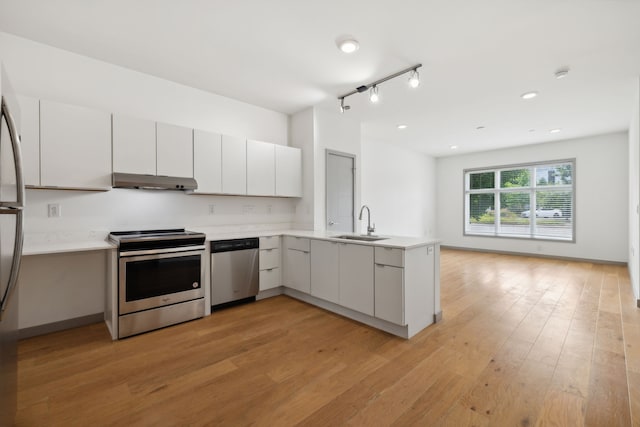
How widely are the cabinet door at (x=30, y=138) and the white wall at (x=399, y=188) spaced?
4957 millimetres

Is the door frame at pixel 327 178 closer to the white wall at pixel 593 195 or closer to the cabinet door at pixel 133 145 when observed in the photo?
the cabinet door at pixel 133 145

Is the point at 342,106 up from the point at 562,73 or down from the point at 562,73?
down

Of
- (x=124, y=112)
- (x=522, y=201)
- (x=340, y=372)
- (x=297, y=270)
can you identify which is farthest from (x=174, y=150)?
(x=522, y=201)

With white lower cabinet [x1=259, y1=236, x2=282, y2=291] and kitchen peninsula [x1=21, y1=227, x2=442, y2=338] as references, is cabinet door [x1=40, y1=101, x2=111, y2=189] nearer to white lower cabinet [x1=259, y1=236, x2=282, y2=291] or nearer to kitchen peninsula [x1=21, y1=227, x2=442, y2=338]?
kitchen peninsula [x1=21, y1=227, x2=442, y2=338]

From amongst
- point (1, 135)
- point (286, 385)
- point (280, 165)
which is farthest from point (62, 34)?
point (286, 385)

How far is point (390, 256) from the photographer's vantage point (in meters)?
2.67

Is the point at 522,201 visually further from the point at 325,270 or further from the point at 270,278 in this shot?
the point at 270,278

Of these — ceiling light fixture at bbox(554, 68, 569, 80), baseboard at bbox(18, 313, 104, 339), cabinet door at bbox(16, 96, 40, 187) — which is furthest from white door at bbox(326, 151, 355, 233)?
cabinet door at bbox(16, 96, 40, 187)

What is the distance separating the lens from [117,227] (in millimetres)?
3117

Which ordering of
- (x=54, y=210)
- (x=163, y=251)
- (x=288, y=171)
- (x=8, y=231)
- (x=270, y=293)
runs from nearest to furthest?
1. (x=8, y=231)
2. (x=54, y=210)
3. (x=163, y=251)
4. (x=270, y=293)
5. (x=288, y=171)

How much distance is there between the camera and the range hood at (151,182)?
2826 millimetres

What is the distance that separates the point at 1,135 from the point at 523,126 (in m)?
6.68

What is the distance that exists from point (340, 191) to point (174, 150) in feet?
8.25

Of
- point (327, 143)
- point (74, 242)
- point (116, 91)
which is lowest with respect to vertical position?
point (74, 242)
